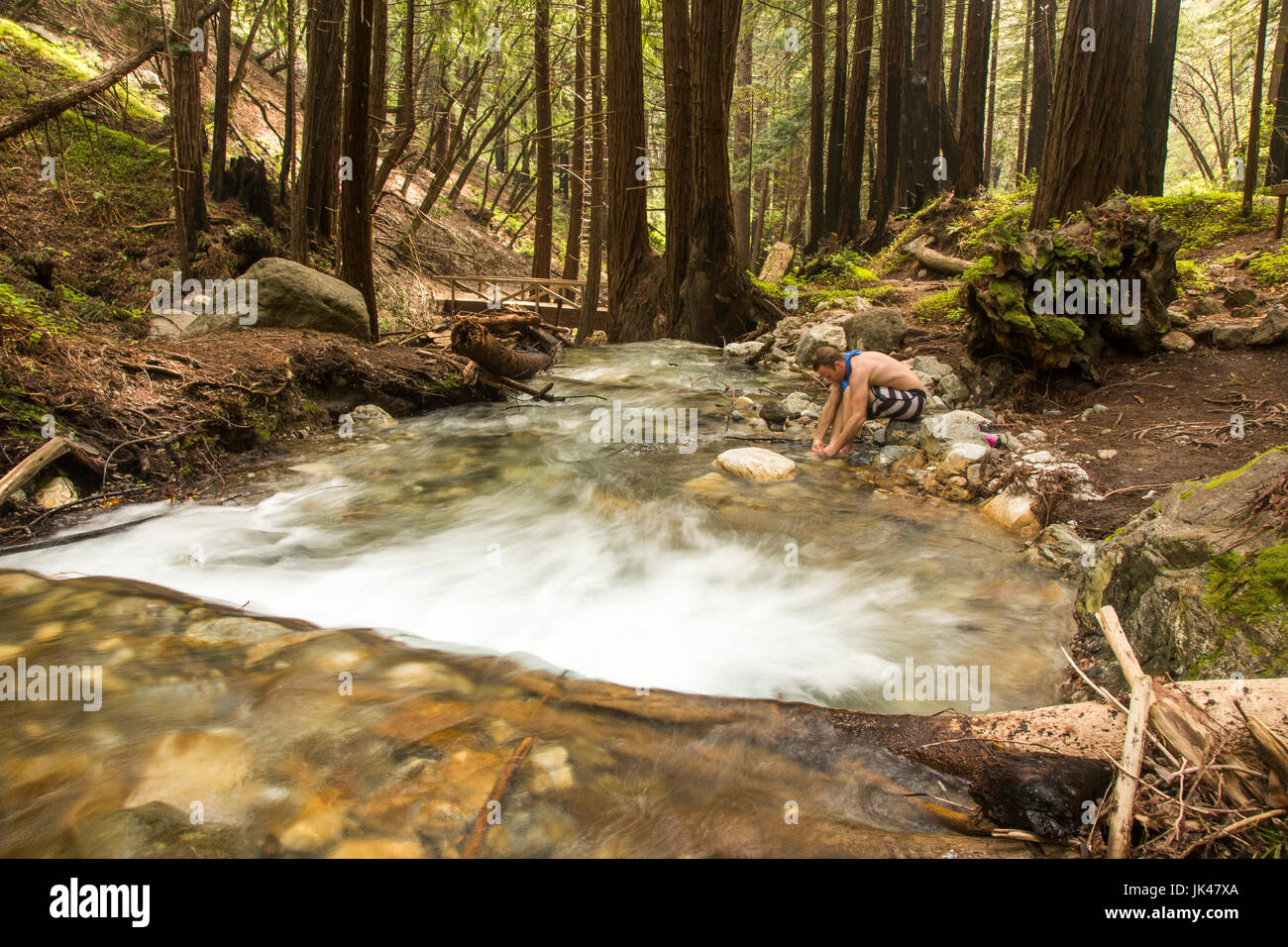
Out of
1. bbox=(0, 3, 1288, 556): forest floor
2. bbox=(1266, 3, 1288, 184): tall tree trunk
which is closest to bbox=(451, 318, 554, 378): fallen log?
bbox=(0, 3, 1288, 556): forest floor

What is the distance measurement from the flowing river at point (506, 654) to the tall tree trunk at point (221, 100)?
9.18 meters

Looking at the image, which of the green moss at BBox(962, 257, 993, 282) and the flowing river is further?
the green moss at BBox(962, 257, 993, 282)

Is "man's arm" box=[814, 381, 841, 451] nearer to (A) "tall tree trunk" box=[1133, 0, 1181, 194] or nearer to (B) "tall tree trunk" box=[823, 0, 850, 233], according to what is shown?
(A) "tall tree trunk" box=[1133, 0, 1181, 194]

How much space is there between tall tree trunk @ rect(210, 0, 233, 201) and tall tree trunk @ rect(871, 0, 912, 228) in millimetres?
14597

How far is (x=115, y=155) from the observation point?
13023mm

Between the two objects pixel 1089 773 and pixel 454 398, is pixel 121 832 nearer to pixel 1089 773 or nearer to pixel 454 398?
pixel 1089 773

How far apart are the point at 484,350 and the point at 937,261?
10.9 meters

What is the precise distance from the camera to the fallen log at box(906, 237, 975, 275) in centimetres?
1472

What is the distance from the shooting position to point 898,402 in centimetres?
704

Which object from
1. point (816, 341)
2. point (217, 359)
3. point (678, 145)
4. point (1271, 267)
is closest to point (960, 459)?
point (816, 341)

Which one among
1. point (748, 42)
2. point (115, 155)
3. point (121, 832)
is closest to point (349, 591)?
point (121, 832)

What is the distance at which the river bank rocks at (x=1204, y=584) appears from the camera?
2.56 metres

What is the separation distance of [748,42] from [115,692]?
25342 mm

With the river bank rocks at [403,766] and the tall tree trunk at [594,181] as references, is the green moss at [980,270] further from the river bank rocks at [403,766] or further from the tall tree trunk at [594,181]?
the tall tree trunk at [594,181]
